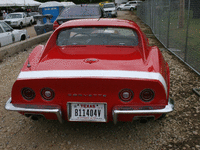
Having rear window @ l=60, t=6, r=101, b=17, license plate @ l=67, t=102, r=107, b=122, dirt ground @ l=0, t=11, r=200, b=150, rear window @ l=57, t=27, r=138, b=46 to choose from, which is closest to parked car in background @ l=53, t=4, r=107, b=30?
rear window @ l=60, t=6, r=101, b=17

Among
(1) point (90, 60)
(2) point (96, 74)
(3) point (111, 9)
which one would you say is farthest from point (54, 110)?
(3) point (111, 9)

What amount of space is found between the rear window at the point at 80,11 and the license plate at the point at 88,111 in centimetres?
706

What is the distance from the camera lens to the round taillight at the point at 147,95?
2340mm

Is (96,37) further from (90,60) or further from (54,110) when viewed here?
(54,110)

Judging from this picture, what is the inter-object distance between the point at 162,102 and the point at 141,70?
43 centimetres

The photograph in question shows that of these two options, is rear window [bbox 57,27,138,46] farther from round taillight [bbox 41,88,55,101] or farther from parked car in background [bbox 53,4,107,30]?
parked car in background [bbox 53,4,107,30]

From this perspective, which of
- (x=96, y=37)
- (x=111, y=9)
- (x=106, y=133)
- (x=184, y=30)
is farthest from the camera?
(x=111, y=9)

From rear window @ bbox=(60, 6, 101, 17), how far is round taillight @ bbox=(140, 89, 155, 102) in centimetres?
713

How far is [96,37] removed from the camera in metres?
3.35

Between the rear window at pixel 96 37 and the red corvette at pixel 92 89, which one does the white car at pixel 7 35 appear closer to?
the rear window at pixel 96 37

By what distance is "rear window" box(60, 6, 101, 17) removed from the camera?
8.91 meters

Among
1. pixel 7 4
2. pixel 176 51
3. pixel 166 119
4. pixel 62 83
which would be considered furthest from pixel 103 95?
pixel 7 4

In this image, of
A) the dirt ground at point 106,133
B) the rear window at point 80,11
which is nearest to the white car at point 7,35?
the rear window at point 80,11

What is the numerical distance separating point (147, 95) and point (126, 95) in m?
0.23
